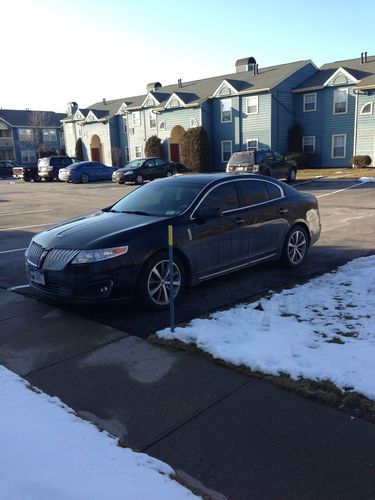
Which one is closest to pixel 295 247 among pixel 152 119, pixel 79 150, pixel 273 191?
pixel 273 191

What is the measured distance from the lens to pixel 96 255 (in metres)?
5.01

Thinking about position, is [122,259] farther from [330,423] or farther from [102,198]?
[102,198]

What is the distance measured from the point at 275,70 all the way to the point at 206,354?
118 ft

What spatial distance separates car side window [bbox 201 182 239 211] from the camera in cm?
608

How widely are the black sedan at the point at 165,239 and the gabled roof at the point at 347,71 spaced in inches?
1034

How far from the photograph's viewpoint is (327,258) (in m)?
7.91

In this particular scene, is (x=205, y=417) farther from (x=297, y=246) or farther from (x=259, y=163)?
(x=259, y=163)

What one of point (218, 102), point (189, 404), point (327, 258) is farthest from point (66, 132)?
point (189, 404)

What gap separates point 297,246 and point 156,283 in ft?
9.53

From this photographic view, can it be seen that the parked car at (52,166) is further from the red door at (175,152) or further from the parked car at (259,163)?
the parked car at (259,163)

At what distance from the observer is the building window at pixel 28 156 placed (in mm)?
67787

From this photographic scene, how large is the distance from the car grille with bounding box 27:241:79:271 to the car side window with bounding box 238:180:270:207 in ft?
8.53

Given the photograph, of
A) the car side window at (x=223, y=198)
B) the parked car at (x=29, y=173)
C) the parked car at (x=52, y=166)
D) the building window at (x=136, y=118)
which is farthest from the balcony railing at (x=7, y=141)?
the car side window at (x=223, y=198)

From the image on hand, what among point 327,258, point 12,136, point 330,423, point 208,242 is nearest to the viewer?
point 330,423
